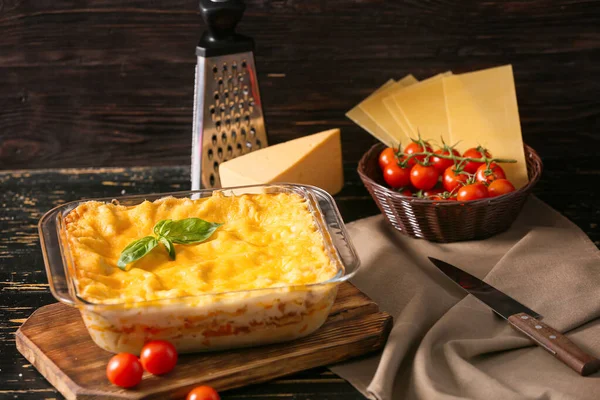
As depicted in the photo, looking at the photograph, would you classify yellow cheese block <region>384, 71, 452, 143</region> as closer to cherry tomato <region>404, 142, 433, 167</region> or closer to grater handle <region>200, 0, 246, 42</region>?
cherry tomato <region>404, 142, 433, 167</region>

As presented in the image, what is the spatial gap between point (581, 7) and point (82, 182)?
1773 mm

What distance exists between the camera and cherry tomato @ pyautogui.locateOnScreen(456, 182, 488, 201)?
2.15 metres

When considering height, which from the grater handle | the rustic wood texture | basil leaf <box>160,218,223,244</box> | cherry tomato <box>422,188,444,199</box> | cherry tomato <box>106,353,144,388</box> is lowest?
the rustic wood texture

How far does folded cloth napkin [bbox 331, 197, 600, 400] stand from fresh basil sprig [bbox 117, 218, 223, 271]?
44 centimetres

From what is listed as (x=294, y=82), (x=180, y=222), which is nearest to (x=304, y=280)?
(x=180, y=222)

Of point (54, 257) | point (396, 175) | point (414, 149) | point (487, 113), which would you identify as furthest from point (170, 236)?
point (487, 113)

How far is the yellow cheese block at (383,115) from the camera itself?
251 cm

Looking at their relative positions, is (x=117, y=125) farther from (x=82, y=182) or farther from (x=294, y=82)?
(x=294, y=82)

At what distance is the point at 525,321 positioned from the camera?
5.69ft

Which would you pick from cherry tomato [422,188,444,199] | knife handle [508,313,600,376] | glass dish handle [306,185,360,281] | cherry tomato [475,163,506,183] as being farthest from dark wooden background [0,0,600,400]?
knife handle [508,313,600,376]

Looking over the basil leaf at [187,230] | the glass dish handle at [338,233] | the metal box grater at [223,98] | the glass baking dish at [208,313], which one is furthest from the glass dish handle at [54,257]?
the metal box grater at [223,98]

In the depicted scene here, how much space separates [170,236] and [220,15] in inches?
32.3

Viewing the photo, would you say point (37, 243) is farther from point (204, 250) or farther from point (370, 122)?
point (370, 122)

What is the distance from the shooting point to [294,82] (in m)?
2.71
